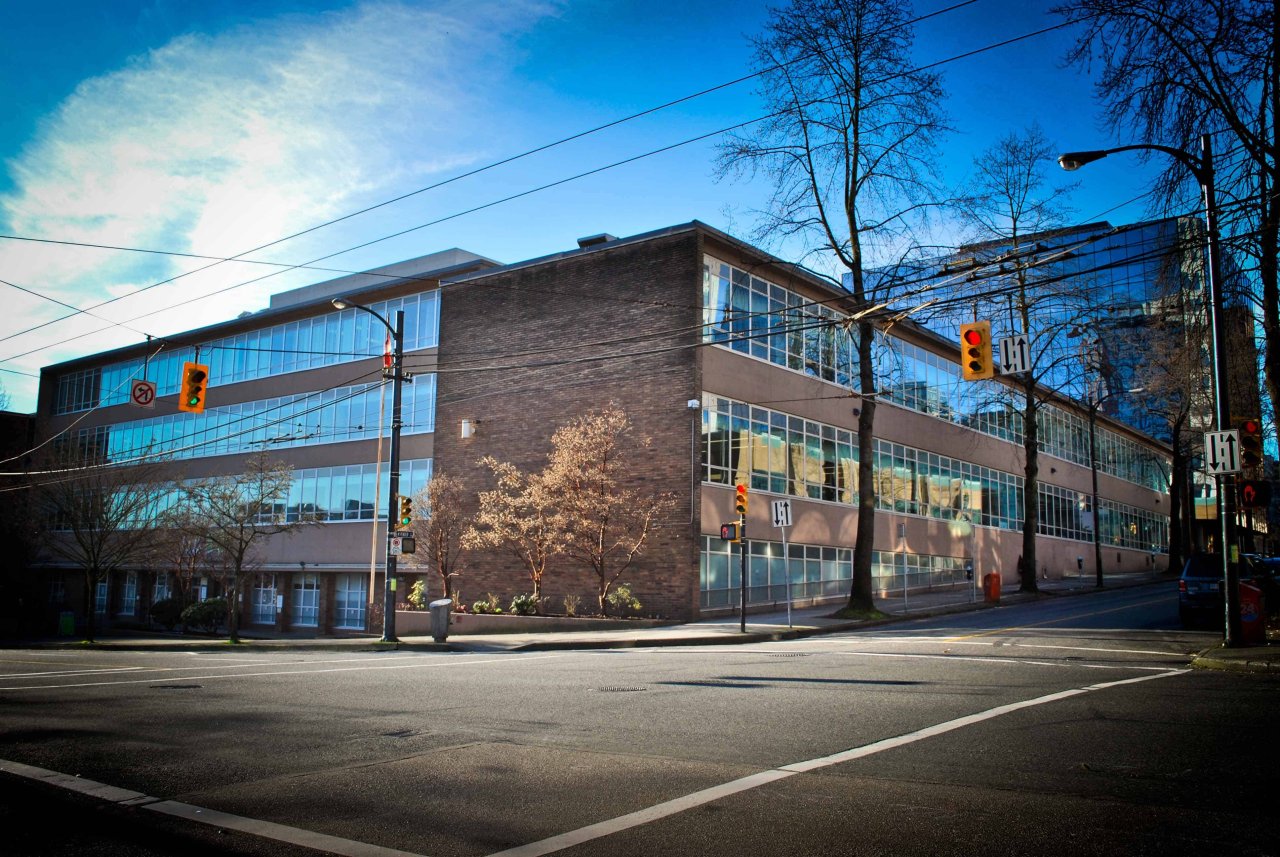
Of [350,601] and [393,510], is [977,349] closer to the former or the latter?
[393,510]

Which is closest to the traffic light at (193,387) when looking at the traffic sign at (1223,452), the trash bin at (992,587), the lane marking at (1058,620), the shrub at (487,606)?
the shrub at (487,606)

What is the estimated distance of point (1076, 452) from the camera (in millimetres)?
63562

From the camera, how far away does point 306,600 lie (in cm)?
4606

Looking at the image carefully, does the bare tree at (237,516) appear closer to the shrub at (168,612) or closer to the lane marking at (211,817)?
the shrub at (168,612)

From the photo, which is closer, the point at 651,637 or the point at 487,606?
the point at 651,637

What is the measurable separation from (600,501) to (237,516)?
14.8 meters

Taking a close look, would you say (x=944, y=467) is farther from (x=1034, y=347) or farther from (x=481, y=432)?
(x=481, y=432)

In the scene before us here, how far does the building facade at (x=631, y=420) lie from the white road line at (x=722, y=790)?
49.5ft

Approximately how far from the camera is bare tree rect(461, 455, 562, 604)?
30672 mm

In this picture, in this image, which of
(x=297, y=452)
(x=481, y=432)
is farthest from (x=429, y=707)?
(x=297, y=452)

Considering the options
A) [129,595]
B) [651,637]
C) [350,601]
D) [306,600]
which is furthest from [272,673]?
[129,595]

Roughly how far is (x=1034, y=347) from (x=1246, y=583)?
22129 mm

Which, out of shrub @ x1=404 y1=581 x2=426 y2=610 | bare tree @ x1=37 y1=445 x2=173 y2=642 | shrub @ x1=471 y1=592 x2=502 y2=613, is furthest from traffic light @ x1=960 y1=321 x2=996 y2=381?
bare tree @ x1=37 y1=445 x2=173 y2=642

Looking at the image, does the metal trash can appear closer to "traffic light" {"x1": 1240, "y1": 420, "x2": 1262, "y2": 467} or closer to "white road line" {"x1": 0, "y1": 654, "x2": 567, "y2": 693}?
"white road line" {"x1": 0, "y1": 654, "x2": 567, "y2": 693}
